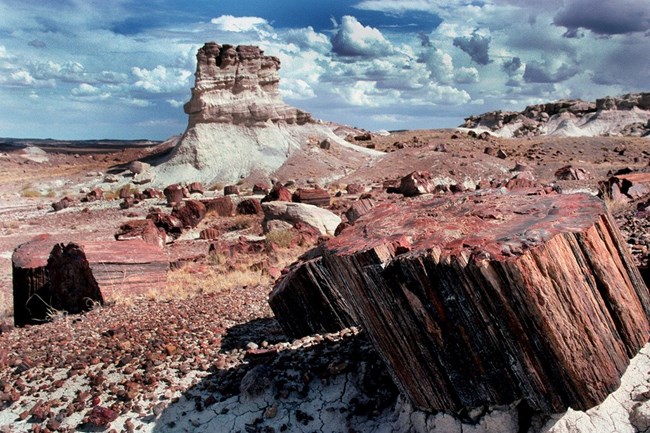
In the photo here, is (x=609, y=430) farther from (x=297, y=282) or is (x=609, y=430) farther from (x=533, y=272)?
(x=297, y=282)

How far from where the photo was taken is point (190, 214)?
59.9ft

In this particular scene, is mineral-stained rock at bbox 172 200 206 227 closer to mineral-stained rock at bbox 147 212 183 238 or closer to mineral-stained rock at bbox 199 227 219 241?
mineral-stained rock at bbox 147 212 183 238

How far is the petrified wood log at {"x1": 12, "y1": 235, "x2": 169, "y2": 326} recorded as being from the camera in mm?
8227

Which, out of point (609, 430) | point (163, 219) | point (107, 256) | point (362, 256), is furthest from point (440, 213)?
point (163, 219)

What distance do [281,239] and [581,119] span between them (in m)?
53.5

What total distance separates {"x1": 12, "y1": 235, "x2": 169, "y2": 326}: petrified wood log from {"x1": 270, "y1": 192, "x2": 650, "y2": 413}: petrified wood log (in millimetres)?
5369

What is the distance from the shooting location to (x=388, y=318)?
3461mm

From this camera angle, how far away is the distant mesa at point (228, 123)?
28922mm

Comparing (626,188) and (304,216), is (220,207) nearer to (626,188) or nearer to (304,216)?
(304,216)

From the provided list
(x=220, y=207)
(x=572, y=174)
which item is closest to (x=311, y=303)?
(x=220, y=207)

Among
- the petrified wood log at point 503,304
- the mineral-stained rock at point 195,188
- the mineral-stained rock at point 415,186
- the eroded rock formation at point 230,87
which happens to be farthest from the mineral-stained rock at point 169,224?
the petrified wood log at point 503,304

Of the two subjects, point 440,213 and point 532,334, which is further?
point 440,213

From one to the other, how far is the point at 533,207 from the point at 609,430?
1.34 m

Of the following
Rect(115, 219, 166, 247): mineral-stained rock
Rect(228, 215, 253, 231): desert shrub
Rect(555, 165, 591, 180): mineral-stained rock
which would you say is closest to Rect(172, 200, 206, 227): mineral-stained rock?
Rect(228, 215, 253, 231): desert shrub
